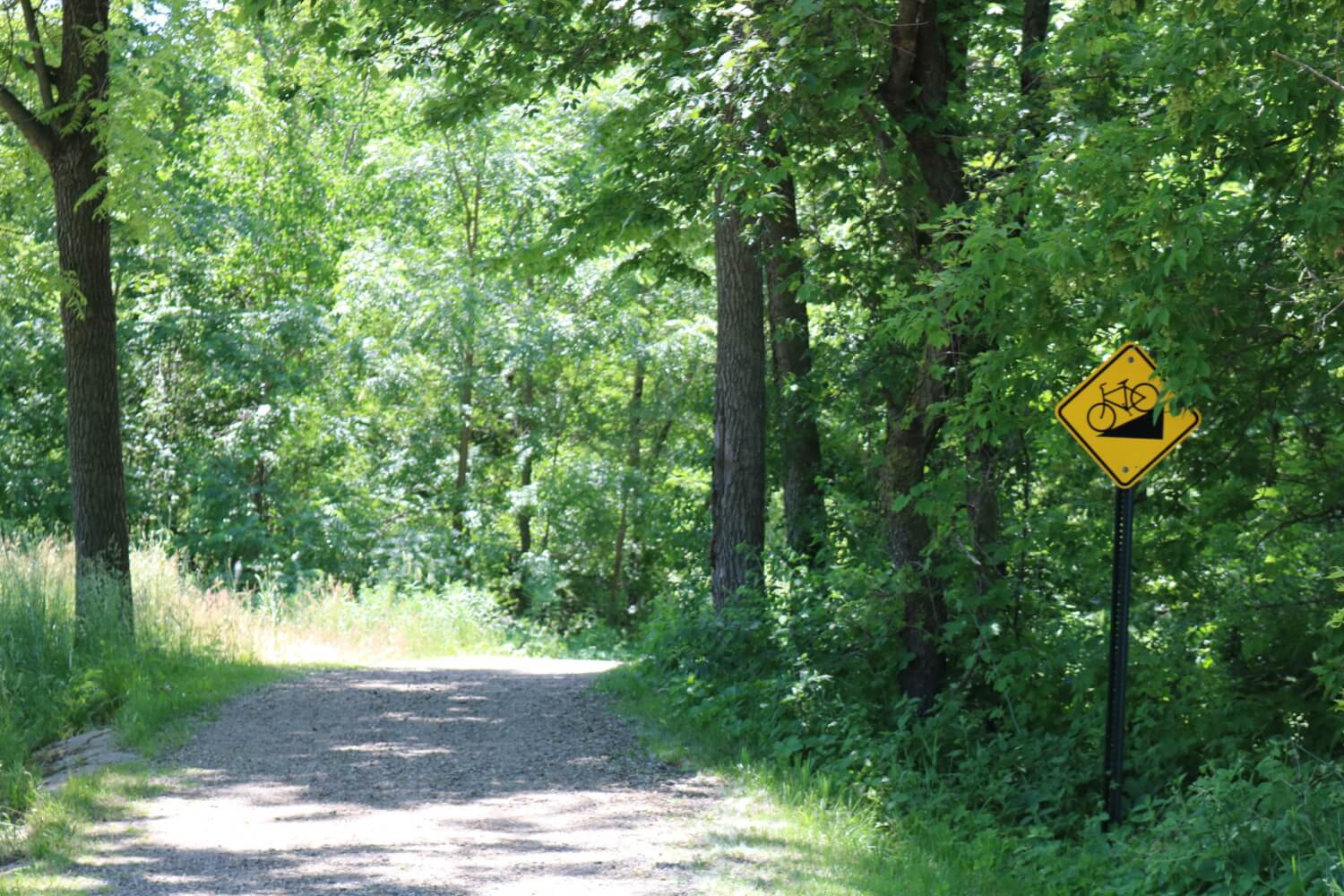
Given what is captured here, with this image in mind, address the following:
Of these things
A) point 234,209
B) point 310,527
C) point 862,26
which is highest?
point 234,209

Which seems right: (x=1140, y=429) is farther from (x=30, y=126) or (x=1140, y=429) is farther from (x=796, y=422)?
(x=30, y=126)

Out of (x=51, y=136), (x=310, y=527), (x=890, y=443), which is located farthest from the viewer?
(x=310, y=527)

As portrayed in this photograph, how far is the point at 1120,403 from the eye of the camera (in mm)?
7770

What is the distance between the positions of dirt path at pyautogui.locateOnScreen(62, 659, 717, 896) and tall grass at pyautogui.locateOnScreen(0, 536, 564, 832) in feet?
2.25

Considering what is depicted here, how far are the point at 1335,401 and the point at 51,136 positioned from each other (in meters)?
11.0

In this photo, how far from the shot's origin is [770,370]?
1838 centimetres

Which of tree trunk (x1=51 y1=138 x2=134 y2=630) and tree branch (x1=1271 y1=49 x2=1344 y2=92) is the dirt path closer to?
tree trunk (x1=51 y1=138 x2=134 y2=630)

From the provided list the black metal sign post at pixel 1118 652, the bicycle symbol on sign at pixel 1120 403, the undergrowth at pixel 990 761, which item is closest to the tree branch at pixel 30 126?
the undergrowth at pixel 990 761

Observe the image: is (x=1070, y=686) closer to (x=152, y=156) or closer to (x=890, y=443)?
(x=890, y=443)

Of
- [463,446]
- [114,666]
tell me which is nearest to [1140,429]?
[114,666]

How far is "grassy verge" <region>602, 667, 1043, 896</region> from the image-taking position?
677 centimetres

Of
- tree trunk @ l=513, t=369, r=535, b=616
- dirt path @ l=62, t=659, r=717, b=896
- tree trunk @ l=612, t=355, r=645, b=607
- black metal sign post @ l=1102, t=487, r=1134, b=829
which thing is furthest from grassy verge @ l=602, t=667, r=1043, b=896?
tree trunk @ l=513, t=369, r=535, b=616

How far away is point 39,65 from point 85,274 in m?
1.92

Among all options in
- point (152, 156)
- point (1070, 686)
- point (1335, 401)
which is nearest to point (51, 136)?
point (152, 156)
